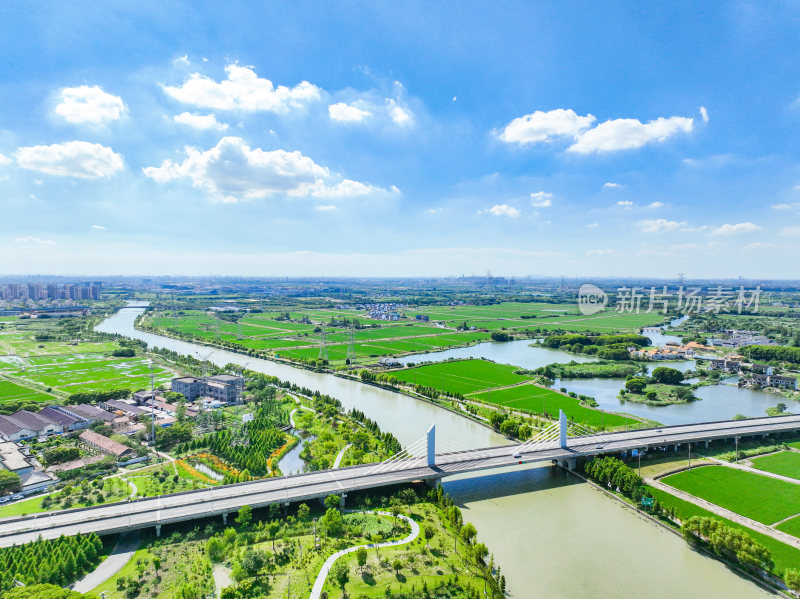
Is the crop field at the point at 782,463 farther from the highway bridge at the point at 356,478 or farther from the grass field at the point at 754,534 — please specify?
the grass field at the point at 754,534

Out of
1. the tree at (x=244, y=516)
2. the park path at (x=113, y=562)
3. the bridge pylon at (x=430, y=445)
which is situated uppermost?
the bridge pylon at (x=430, y=445)

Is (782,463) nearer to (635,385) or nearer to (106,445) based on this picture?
(635,385)

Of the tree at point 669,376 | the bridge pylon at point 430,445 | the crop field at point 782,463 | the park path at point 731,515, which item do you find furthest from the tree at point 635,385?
the bridge pylon at point 430,445

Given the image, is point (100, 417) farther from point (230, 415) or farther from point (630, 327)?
point (630, 327)

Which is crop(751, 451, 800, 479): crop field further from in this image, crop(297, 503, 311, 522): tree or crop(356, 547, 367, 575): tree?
crop(297, 503, 311, 522): tree

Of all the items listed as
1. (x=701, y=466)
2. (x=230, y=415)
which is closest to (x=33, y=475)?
(x=230, y=415)

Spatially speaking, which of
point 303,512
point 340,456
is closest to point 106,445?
point 340,456
